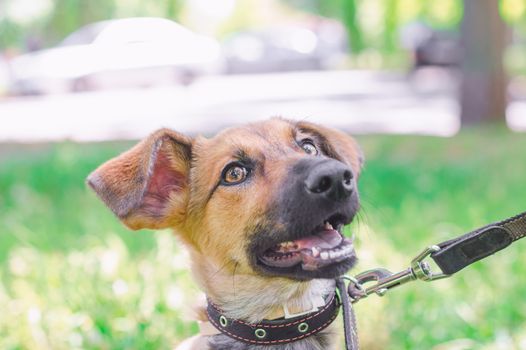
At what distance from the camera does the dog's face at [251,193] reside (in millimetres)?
2885

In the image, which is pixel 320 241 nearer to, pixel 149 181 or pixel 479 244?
pixel 479 244

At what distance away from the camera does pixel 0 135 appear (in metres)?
14.9

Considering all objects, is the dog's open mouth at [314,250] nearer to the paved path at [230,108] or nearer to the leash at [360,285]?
the leash at [360,285]

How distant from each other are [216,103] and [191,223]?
57.1ft

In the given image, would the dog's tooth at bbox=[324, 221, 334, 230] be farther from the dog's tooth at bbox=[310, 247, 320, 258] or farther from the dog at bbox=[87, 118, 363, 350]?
the dog's tooth at bbox=[310, 247, 320, 258]

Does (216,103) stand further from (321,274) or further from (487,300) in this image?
(321,274)

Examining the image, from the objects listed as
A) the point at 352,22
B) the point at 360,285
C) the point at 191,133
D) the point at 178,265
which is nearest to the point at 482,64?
the point at 352,22

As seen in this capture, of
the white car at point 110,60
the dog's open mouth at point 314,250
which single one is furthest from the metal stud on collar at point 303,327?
the white car at point 110,60

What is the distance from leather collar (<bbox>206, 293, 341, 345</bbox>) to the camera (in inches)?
121

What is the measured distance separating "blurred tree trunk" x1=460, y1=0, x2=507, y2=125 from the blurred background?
2 centimetres

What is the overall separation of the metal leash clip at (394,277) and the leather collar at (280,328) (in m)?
0.15

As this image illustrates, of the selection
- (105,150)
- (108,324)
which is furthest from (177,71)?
(108,324)

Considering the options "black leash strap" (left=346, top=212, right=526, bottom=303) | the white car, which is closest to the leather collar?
"black leash strap" (left=346, top=212, right=526, bottom=303)

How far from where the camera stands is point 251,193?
314 centimetres
